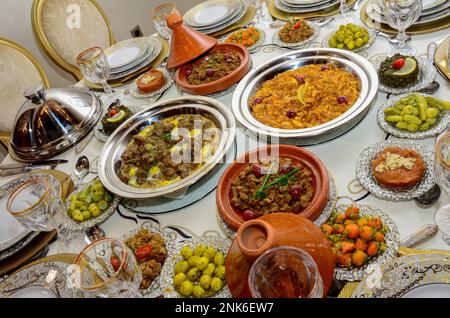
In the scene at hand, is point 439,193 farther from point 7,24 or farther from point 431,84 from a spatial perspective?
point 7,24

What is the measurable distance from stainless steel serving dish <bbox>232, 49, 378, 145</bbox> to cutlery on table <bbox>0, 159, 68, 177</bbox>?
0.92 meters

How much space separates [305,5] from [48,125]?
1512 mm

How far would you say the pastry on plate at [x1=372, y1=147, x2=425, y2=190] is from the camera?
118 cm

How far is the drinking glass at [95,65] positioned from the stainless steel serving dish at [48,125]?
171mm

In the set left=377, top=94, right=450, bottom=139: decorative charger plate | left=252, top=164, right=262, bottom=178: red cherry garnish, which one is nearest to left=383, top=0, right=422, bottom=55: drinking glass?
left=377, top=94, right=450, bottom=139: decorative charger plate

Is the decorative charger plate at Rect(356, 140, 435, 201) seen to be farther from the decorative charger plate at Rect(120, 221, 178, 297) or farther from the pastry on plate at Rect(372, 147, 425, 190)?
the decorative charger plate at Rect(120, 221, 178, 297)

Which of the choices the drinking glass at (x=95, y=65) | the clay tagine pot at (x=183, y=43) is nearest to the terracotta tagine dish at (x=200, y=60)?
the clay tagine pot at (x=183, y=43)

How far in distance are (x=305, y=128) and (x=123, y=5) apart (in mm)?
3692

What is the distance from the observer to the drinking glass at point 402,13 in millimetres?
1558

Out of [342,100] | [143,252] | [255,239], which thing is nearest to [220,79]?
[342,100]

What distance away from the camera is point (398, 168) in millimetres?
1211

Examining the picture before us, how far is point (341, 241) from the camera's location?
111cm

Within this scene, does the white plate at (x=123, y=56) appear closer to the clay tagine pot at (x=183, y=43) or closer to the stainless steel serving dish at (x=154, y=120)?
the clay tagine pot at (x=183, y=43)
